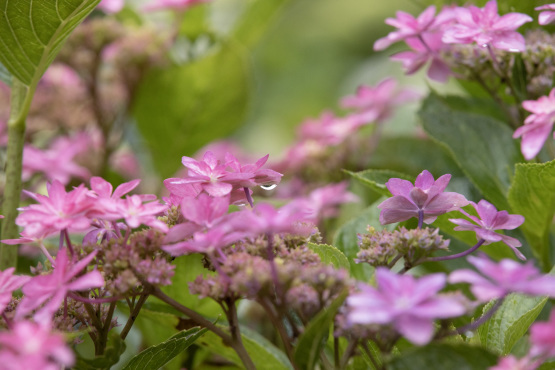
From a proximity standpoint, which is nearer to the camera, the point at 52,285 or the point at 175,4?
the point at 52,285

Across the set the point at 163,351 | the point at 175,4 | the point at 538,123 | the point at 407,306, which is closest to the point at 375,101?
the point at 175,4

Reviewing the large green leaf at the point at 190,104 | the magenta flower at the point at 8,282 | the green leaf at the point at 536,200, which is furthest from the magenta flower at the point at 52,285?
the large green leaf at the point at 190,104

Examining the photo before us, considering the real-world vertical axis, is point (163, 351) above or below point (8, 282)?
below

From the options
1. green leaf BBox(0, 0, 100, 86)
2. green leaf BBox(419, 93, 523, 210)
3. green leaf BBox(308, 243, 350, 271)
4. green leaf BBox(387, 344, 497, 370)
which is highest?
green leaf BBox(0, 0, 100, 86)

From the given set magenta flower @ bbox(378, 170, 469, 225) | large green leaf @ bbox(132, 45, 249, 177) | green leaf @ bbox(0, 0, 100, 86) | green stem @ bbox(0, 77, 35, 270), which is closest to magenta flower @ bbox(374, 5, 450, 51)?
magenta flower @ bbox(378, 170, 469, 225)

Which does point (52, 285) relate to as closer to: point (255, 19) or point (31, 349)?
point (31, 349)

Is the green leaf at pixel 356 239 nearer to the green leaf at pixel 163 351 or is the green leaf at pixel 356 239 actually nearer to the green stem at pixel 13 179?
the green leaf at pixel 163 351

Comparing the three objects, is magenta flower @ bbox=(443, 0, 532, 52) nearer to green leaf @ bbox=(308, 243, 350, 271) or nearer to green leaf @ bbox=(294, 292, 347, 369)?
green leaf @ bbox=(308, 243, 350, 271)
